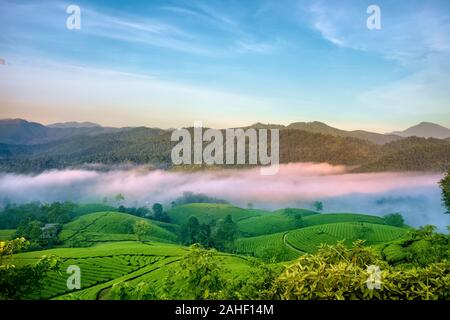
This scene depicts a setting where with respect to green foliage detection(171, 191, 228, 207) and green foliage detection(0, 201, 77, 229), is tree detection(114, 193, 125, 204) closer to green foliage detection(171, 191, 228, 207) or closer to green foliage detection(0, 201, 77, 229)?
green foliage detection(171, 191, 228, 207)

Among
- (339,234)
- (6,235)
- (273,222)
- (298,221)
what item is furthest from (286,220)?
(6,235)

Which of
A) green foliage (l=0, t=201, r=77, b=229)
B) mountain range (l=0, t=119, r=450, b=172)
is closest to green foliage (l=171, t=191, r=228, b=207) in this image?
mountain range (l=0, t=119, r=450, b=172)

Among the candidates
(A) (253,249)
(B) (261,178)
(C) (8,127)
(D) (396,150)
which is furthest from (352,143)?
(C) (8,127)

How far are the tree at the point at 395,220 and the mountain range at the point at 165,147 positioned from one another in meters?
11.5

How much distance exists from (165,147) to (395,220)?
30779mm

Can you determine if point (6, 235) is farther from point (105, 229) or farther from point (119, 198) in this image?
point (119, 198)

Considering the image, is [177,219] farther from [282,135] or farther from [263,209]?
[282,135]

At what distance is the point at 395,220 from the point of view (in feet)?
148

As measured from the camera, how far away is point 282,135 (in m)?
35.7

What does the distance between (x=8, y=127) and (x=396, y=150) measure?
210 ft

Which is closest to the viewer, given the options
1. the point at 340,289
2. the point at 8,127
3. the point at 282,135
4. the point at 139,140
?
the point at 340,289

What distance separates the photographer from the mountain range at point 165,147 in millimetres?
30312

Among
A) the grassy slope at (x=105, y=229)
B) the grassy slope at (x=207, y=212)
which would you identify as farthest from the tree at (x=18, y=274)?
the grassy slope at (x=207, y=212)

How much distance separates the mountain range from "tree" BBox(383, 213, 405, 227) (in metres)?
11.5
